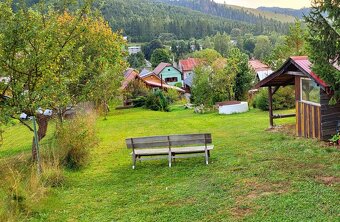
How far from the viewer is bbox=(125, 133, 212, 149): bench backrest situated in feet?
33.6

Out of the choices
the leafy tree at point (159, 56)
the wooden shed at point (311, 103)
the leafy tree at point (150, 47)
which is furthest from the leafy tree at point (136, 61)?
the wooden shed at point (311, 103)

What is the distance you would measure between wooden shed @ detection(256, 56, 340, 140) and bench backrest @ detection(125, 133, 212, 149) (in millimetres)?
4279

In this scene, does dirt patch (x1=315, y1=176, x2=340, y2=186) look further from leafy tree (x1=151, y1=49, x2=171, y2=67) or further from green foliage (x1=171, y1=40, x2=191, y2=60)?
green foliage (x1=171, y1=40, x2=191, y2=60)

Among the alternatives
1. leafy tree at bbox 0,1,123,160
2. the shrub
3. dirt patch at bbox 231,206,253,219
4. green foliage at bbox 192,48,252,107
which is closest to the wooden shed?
dirt patch at bbox 231,206,253,219

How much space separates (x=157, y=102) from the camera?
3975 centimetres

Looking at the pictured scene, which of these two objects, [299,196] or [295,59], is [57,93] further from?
[295,59]

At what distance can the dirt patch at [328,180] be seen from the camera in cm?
781

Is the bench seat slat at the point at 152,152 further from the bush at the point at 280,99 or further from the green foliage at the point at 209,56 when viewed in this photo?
the green foliage at the point at 209,56

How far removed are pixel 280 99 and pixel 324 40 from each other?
680 inches

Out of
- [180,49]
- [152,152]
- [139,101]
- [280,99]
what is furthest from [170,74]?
[152,152]

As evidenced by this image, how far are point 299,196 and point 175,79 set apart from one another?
70.1m

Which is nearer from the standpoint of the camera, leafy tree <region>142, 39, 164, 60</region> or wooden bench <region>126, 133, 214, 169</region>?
wooden bench <region>126, 133, 214, 169</region>

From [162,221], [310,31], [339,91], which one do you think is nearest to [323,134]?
[339,91]

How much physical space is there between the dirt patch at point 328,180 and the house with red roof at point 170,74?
2575 inches
